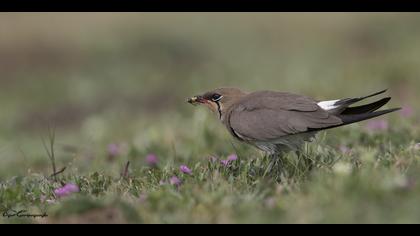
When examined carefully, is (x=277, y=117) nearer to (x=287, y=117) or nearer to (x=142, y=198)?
(x=287, y=117)

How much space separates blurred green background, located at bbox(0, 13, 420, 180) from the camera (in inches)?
462

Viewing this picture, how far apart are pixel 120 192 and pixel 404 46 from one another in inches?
417

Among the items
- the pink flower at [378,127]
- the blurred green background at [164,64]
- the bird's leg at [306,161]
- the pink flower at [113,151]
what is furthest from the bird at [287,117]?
the blurred green background at [164,64]

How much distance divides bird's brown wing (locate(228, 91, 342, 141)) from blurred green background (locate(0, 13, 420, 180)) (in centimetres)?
357

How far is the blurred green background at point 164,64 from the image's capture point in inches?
462

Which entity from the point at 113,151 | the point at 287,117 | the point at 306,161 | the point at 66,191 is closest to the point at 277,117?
the point at 287,117

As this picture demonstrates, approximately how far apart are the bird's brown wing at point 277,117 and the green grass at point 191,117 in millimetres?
312

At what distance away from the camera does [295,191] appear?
189 inches

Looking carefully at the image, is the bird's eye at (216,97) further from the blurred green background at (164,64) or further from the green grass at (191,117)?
the blurred green background at (164,64)

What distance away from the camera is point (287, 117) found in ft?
19.0

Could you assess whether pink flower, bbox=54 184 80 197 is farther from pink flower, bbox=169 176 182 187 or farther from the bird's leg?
the bird's leg

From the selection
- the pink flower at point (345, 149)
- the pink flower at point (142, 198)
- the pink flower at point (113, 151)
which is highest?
the pink flower at point (345, 149)
